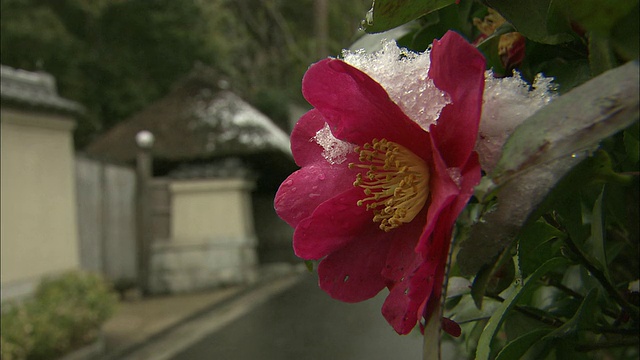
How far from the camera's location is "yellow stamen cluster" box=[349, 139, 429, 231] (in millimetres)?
385

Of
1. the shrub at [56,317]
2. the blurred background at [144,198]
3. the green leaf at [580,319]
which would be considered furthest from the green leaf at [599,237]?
the shrub at [56,317]

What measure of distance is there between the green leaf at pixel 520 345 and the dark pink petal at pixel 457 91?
0.16 metres

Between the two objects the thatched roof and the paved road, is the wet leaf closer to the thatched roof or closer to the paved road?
the paved road

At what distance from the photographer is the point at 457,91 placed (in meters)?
0.35

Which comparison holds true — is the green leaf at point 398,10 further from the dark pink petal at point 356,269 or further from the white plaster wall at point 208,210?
the white plaster wall at point 208,210

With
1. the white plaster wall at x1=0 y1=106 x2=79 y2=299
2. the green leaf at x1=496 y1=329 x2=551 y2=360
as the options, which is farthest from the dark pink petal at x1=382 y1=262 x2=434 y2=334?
the white plaster wall at x1=0 y1=106 x2=79 y2=299

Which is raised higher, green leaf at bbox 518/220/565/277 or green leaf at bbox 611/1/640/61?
green leaf at bbox 611/1/640/61

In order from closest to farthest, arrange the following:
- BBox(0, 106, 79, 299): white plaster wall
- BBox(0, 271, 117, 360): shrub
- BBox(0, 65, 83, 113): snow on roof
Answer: BBox(0, 271, 117, 360): shrub < BBox(0, 106, 79, 299): white plaster wall < BBox(0, 65, 83, 113): snow on roof

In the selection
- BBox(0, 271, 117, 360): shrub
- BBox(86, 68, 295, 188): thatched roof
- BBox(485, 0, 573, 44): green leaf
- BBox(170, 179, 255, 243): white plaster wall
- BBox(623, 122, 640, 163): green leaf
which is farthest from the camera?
BBox(86, 68, 295, 188): thatched roof

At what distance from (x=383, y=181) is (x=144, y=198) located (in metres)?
8.56

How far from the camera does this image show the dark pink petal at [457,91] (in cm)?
33

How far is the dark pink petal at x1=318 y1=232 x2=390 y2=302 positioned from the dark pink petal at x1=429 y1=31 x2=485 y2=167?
83mm

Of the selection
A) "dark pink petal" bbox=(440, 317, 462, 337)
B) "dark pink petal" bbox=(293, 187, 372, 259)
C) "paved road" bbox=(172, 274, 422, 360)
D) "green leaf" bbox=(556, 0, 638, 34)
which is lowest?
"paved road" bbox=(172, 274, 422, 360)

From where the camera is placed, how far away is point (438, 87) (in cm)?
35
